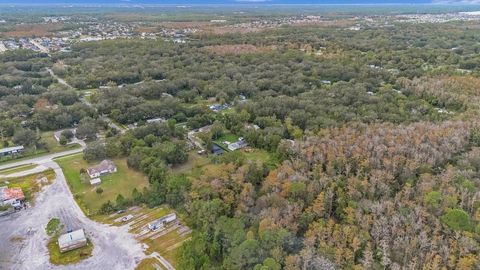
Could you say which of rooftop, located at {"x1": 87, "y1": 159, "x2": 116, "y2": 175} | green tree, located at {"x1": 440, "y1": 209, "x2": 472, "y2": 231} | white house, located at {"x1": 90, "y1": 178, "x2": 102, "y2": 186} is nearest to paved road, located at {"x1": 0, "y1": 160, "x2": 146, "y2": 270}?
white house, located at {"x1": 90, "y1": 178, "x2": 102, "y2": 186}

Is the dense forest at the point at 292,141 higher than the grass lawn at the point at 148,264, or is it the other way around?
the dense forest at the point at 292,141

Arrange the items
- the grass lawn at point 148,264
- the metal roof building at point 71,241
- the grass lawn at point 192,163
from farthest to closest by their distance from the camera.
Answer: the grass lawn at point 192,163
the metal roof building at point 71,241
the grass lawn at point 148,264

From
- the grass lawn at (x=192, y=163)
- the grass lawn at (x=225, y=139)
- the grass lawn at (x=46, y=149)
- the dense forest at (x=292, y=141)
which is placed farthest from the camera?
the grass lawn at (x=225, y=139)

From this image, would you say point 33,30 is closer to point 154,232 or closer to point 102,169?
point 102,169

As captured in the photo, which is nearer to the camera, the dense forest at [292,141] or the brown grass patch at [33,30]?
the dense forest at [292,141]

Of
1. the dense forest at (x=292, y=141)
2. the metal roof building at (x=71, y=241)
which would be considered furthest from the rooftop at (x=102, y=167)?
the metal roof building at (x=71, y=241)

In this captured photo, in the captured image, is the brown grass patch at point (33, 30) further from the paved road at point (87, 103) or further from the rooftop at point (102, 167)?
the rooftop at point (102, 167)

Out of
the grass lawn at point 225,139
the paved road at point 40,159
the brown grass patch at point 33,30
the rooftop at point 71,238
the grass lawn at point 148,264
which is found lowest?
the grass lawn at point 148,264

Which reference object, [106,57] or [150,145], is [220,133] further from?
[106,57]
